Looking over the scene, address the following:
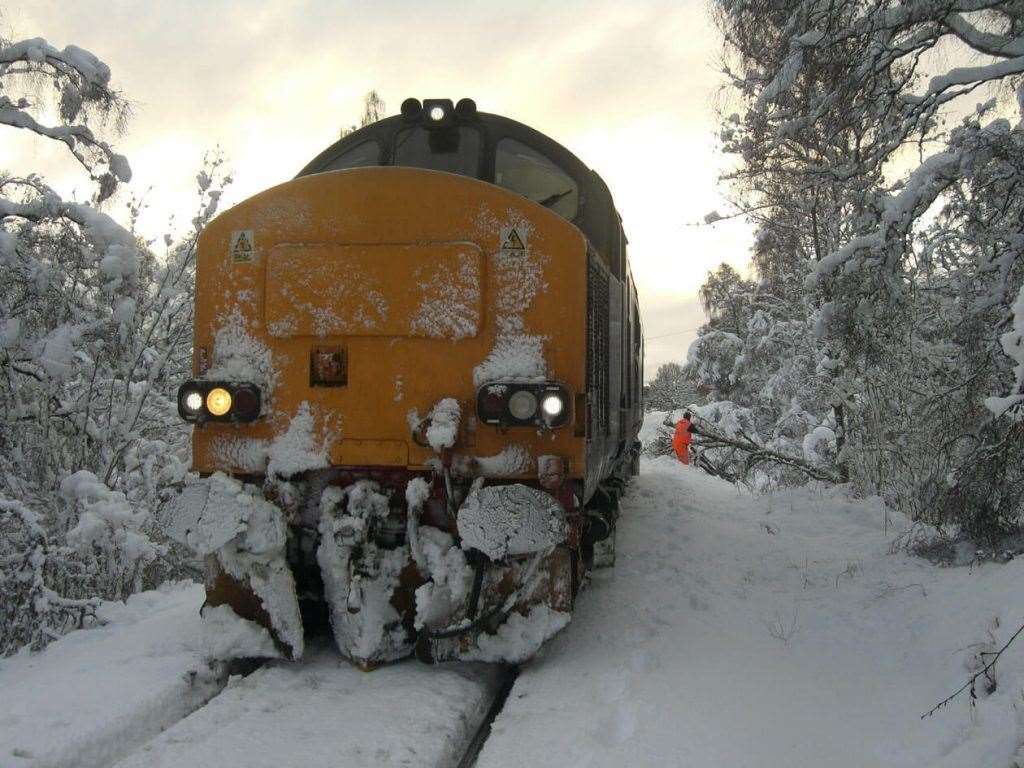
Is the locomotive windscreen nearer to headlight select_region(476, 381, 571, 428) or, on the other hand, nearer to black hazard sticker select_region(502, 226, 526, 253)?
black hazard sticker select_region(502, 226, 526, 253)

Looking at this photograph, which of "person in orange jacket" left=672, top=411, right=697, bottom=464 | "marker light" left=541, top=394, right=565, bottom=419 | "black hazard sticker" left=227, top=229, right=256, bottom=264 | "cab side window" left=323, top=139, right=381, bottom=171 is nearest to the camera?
"marker light" left=541, top=394, right=565, bottom=419

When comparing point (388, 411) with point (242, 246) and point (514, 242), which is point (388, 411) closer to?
point (514, 242)

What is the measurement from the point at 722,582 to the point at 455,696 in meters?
2.70

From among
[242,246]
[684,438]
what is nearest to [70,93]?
[242,246]

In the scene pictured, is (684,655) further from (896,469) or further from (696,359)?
(696,359)

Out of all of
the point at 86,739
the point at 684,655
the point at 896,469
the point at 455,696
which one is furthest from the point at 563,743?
the point at 896,469

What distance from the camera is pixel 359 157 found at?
5477mm

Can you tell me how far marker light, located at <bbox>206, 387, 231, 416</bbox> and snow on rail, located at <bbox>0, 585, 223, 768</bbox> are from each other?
111 cm

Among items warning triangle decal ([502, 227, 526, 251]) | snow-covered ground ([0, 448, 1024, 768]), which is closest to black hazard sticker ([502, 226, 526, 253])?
warning triangle decal ([502, 227, 526, 251])

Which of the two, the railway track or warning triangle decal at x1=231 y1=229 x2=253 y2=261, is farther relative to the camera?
warning triangle decal at x1=231 y1=229 x2=253 y2=261

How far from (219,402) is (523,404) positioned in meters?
1.45

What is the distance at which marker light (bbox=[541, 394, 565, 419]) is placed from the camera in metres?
3.76

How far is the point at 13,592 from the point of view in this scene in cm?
498

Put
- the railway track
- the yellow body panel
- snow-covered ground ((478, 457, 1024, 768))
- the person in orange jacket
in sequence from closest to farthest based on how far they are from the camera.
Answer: the railway track, snow-covered ground ((478, 457, 1024, 768)), the yellow body panel, the person in orange jacket
